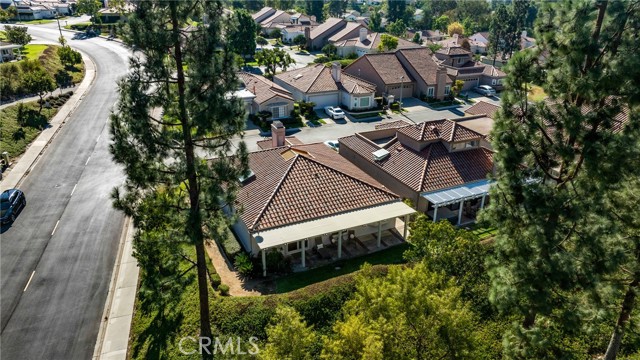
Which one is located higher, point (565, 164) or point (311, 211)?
point (565, 164)

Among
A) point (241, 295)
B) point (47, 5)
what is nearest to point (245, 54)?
point (241, 295)

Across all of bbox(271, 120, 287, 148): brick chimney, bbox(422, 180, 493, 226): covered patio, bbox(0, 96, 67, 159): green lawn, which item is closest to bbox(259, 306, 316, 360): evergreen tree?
bbox(422, 180, 493, 226): covered patio

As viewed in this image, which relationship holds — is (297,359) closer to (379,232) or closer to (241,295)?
(241,295)

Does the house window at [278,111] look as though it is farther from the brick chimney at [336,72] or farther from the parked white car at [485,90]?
the parked white car at [485,90]

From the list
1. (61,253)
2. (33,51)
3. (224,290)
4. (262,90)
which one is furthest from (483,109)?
(33,51)

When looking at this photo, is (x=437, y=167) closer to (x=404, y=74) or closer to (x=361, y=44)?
(x=404, y=74)
